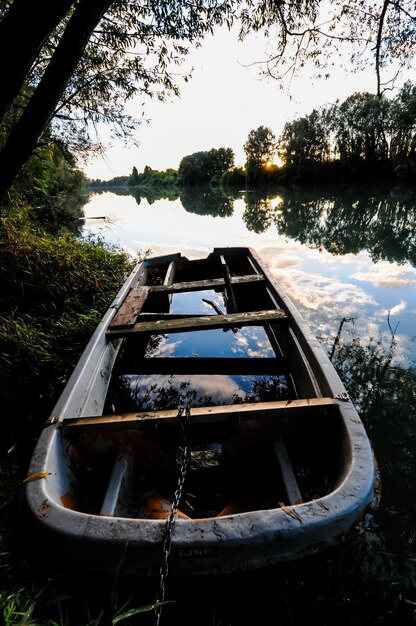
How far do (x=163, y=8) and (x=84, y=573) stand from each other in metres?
5.57

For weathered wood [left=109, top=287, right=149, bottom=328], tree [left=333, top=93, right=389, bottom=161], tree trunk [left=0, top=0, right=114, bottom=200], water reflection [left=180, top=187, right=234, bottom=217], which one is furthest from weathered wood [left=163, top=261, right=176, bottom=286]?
tree [left=333, top=93, right=389, bottom=161]

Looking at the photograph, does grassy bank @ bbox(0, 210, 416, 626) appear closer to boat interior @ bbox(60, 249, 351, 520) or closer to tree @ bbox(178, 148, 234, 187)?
boat interior @ bbox(60, 249, 351, 520)

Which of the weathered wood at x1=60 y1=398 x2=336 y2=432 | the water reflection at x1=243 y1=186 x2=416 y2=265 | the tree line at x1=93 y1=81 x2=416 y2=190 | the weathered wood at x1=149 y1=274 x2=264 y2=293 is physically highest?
the tree line at x1=93 y1=81 x2=416 y2=190

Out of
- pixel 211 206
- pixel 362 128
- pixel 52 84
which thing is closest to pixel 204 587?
pixel 52 84

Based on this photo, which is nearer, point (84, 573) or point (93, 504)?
point (84, 573)

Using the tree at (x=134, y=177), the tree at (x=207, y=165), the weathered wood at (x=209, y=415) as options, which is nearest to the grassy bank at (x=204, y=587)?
the weathered wood at (x=209, y=415)

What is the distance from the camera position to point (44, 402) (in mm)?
2814

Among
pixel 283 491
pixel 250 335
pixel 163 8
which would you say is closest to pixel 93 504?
pixel 283 491

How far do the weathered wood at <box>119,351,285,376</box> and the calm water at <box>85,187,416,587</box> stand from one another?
0.78 metres

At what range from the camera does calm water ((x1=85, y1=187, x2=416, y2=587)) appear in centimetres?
190

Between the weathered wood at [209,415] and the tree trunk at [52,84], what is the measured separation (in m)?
2.44

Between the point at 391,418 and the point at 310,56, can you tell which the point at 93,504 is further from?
the point at 310,56

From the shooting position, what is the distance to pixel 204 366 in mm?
3334

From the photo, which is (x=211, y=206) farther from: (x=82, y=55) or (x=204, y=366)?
(x=204, y=366)
